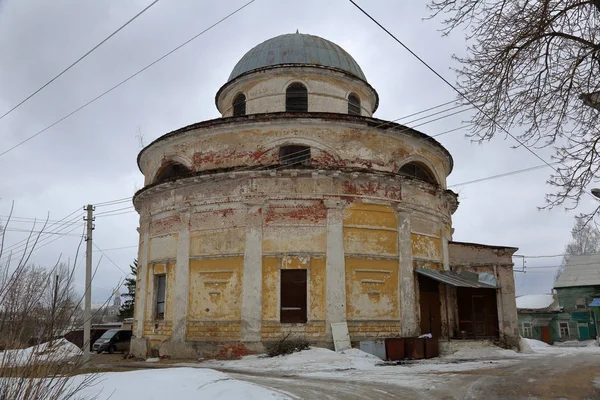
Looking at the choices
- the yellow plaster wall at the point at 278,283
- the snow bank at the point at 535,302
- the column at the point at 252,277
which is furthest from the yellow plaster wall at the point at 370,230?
the snow bank at the point at 535,302

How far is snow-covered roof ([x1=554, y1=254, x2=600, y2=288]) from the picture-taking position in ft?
131

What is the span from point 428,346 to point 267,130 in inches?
363

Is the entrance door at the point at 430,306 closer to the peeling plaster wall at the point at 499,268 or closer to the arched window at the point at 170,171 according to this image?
the peeling plaster wall at the point at 499,268

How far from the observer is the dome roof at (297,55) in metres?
22.6

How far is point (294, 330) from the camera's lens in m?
16.8

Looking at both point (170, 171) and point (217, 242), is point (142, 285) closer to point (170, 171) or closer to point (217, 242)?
point (217, 242)

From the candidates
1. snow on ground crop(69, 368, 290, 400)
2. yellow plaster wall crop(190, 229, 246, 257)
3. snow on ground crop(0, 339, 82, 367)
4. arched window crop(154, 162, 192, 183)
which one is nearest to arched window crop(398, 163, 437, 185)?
yellow plaster wall crop(190, 229, 246, 257)

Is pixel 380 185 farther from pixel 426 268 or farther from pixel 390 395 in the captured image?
pixel 390 395

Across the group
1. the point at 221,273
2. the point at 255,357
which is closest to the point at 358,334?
the point at 255,357

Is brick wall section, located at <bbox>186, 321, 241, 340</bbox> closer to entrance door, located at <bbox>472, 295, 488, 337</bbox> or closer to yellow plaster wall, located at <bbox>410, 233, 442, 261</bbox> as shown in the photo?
yellow plaster wall, located at <bbox>410, 233, 442, 261</bbox>

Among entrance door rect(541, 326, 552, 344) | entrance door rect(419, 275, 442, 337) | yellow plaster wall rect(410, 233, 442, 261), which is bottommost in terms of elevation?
entrance door rect(541, 326, 552, 344)

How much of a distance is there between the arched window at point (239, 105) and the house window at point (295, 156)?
4.83 meters

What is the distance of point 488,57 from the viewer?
9.08m

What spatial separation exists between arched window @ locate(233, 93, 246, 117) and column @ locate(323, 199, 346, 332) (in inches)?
283
